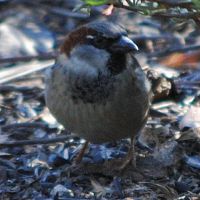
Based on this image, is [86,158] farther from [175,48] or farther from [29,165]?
[175,48]

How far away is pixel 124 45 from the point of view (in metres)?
3.83

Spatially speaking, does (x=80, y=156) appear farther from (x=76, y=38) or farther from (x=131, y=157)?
(x=76, y=38)

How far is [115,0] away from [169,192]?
48.7 inches

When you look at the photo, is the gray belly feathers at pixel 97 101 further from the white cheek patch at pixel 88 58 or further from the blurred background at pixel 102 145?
the blurred background at pixel 102 145

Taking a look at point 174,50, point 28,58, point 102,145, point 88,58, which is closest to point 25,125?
point 102,145

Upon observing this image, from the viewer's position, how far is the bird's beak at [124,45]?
3.82 meters

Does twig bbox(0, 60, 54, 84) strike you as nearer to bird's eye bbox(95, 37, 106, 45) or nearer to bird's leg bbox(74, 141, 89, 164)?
bird's leg bbox(74, 141, 89, 164)

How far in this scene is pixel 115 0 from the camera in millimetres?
3264

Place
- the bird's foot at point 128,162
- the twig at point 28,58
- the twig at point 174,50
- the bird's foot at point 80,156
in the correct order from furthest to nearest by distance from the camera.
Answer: the twig at point 174,50
the twig at point 28,58
the bird's foot at point 80,156
the bird's foot at point 128,162

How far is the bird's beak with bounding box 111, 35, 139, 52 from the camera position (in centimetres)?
382

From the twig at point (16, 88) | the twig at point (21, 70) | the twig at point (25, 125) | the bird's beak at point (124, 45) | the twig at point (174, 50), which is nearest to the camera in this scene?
the bird's beak at point (124, 45)

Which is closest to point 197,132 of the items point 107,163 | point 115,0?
point 107,163

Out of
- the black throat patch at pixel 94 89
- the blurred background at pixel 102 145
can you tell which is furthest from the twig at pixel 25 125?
the black throat patch at pixel 94 89

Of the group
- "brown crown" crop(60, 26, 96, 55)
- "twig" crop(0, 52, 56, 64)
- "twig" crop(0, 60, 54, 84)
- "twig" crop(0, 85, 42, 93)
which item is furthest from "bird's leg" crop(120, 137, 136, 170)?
"twig" crop(0, 52, 56, 64)
